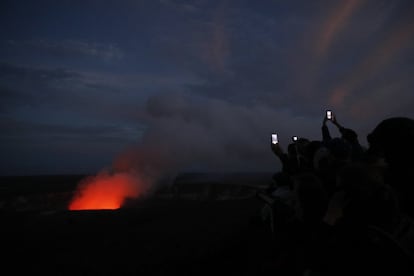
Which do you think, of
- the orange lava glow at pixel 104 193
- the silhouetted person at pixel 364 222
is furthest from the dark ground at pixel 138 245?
the orange lava glow at pixel 104 193

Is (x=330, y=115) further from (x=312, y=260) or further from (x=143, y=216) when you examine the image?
(x=143, y=216)

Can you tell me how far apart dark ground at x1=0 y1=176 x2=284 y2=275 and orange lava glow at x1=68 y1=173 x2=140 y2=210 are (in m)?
15.5

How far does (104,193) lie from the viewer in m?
37.5

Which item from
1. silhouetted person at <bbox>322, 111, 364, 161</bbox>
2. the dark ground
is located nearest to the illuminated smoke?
the dark ground

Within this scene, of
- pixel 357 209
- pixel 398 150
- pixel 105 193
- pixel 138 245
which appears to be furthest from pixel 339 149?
pixel 105 193

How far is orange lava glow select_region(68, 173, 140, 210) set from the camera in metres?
32.7

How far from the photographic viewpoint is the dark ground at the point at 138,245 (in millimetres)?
7621

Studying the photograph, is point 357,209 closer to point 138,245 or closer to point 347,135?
point 347,135

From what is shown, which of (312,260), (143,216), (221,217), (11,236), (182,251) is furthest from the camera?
(143,216)

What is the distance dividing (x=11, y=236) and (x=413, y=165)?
628 inches

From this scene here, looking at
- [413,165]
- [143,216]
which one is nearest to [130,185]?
[143,216]

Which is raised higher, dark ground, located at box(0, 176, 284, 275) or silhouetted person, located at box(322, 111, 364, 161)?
silhouetted person, located at box(322, 111, 364, 161)

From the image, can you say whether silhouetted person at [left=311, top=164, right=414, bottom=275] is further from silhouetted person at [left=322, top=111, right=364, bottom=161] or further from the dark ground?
the dark ground

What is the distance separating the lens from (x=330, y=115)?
19.4 feet
